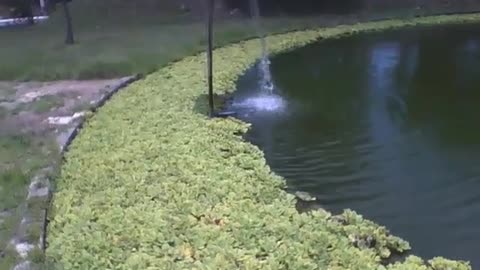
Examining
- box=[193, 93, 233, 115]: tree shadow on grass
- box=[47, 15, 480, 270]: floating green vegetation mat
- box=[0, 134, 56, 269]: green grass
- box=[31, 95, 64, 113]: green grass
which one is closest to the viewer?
box=[47, 15, 480, 270]: floating green vegetation mat

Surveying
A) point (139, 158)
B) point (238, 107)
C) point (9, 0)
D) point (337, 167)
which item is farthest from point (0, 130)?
point (9, 0)

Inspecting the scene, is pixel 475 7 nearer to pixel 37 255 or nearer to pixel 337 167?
pixel 337 167

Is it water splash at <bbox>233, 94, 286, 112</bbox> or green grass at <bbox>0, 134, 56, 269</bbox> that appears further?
water splash at <bbox>233, 94, 286, 112</bbox>

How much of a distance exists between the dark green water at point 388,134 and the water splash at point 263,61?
146 mm

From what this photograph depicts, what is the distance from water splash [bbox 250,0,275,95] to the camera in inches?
399

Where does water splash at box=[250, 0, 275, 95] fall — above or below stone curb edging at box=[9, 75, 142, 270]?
above

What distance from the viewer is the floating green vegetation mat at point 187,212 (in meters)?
4.46

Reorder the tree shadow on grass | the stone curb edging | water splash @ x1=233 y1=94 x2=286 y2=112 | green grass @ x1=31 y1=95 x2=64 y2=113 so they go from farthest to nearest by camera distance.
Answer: green grass @ x1=31 y1=95 x2=64 y2=113, water splash @ x1=233 y1=94 x2=286 y2=112, the tree shadow on grass, the stone curb edging

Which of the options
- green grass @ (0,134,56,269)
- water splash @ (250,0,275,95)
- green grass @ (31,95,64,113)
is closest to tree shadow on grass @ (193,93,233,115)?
water splash @ (250,0,275,95)

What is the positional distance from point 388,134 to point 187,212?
328 cm

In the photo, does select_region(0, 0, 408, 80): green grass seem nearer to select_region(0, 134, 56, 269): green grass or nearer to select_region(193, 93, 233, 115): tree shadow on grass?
select_region(193, 93, 233, 115): tree shadow on grass

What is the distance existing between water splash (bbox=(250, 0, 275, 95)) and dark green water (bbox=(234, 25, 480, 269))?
15cm

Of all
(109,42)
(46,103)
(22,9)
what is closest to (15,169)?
(46,103)

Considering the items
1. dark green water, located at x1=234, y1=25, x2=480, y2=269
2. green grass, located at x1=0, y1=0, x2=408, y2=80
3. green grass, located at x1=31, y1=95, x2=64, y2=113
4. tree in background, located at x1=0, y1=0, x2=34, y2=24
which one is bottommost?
dark green water, located at x1=234, y1=25, x2=480, y2=269
